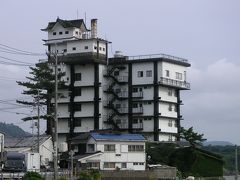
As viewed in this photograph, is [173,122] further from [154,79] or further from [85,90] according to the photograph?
[85,90]

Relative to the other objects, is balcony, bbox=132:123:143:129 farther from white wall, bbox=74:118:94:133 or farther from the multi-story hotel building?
white wall, bbox=74:118:94:133

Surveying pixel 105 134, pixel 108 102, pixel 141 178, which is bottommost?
pixel 141 178

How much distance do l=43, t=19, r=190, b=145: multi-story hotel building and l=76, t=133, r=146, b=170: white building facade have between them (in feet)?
39.4

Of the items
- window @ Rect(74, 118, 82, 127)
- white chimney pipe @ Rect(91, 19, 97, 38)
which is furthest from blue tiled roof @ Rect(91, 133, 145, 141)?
white chimney pipe @ Rect(91, 19, 97, 38)

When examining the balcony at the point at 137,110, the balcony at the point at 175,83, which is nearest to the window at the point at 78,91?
the balcony at the point at 137,110

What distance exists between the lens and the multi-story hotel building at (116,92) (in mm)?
89000

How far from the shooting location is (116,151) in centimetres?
7556

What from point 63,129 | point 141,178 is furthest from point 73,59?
point 141,178

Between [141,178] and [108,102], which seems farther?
[108,102]

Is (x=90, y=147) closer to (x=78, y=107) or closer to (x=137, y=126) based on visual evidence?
(x=137, y=126)

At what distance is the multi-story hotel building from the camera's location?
292 feet

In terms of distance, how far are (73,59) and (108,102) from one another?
9.19 meters

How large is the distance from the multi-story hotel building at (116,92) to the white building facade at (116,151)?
39.4ft

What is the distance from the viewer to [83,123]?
91562mm
